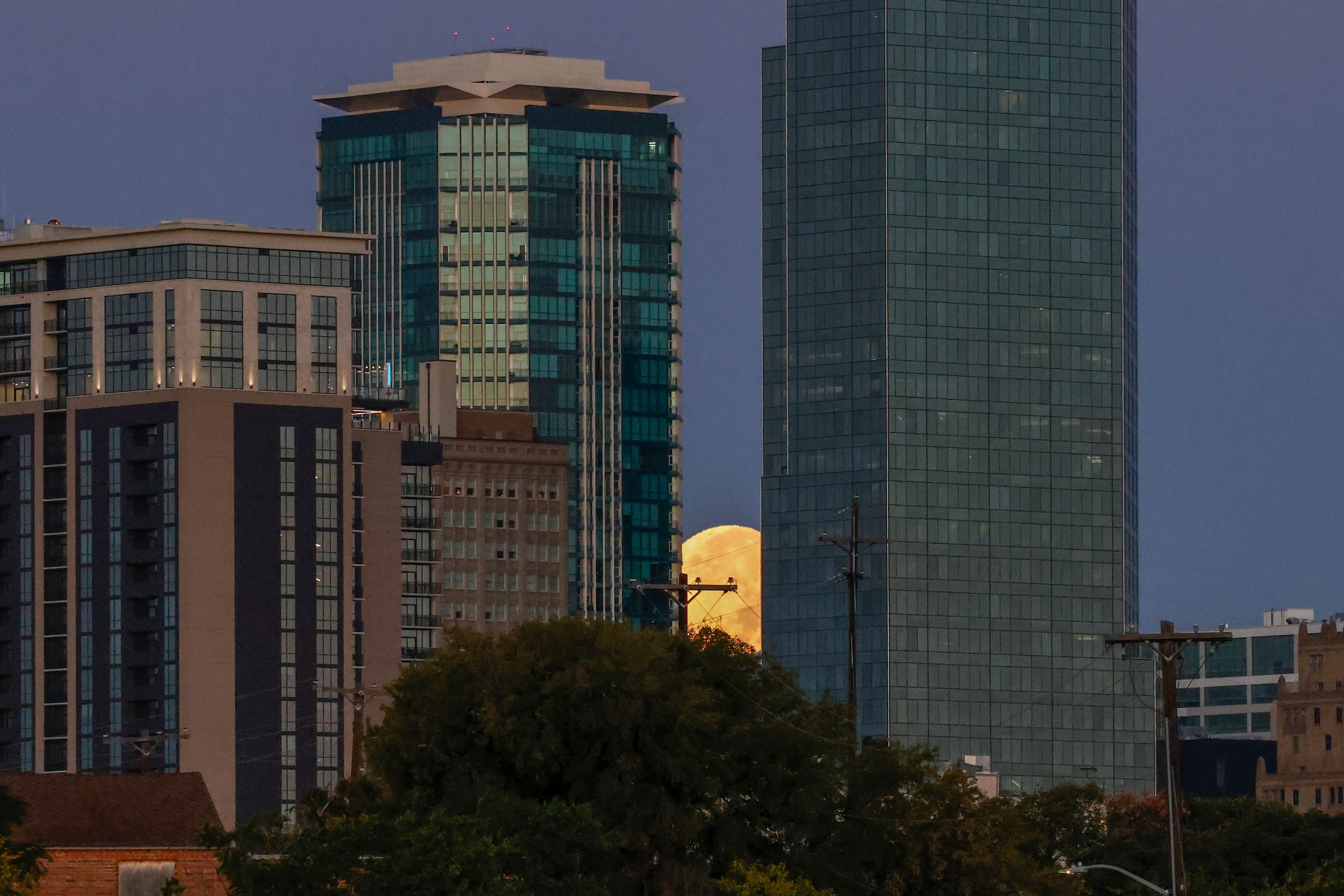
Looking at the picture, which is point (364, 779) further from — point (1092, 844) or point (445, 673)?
point (1092, 844)

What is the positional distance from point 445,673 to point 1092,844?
67214 millimetres

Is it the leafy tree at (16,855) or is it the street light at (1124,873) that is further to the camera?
the street light at (1124,873)

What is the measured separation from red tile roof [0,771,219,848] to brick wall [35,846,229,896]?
0.37 m

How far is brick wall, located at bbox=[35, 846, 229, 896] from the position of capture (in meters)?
106

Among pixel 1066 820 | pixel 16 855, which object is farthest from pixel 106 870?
pixel 1066 820

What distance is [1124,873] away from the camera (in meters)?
114

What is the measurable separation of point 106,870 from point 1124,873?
36846mm

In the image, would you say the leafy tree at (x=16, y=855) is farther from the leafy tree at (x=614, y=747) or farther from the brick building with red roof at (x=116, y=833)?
the leafy tree at (x=614, y=747)

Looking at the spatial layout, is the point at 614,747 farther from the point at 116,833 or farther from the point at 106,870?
the point at 106,870

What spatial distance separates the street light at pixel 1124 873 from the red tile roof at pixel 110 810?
31.5 m

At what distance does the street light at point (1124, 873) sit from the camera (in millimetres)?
107250

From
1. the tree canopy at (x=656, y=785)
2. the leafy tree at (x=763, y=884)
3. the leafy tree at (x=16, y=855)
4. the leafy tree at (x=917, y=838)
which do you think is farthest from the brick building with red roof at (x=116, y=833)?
the leafy tree at (x=917, y=838)

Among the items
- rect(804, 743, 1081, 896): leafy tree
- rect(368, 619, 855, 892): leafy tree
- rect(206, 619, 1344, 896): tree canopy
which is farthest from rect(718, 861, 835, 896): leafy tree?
rect(804, 743, 1081, 896): leafy tree

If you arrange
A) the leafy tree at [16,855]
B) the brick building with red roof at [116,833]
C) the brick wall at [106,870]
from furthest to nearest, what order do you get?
the brick building with red roof at [116,833], the brick wall at [106,870], the leafy tree at [16,855]
